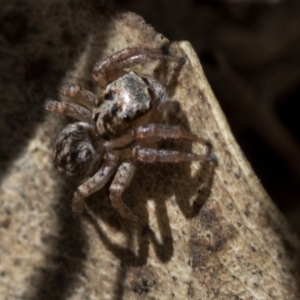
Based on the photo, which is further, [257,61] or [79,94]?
[257,61]

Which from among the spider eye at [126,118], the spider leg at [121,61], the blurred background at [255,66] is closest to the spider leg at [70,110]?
the spider leg at [121,61]

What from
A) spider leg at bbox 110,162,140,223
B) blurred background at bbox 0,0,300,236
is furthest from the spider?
blurred background at bbox 0,0,300,236

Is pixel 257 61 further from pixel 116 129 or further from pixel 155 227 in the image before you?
pixel 155 227

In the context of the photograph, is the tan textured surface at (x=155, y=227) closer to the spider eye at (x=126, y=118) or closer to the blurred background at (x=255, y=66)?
the spider eye at (x=126, y=118)

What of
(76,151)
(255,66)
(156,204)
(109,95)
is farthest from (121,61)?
(255,66)

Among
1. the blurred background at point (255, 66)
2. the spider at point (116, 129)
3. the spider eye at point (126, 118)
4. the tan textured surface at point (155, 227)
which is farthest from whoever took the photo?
the blurred background at point (255, 66)

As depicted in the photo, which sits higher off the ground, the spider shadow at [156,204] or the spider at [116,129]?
the spider at [116,129]
